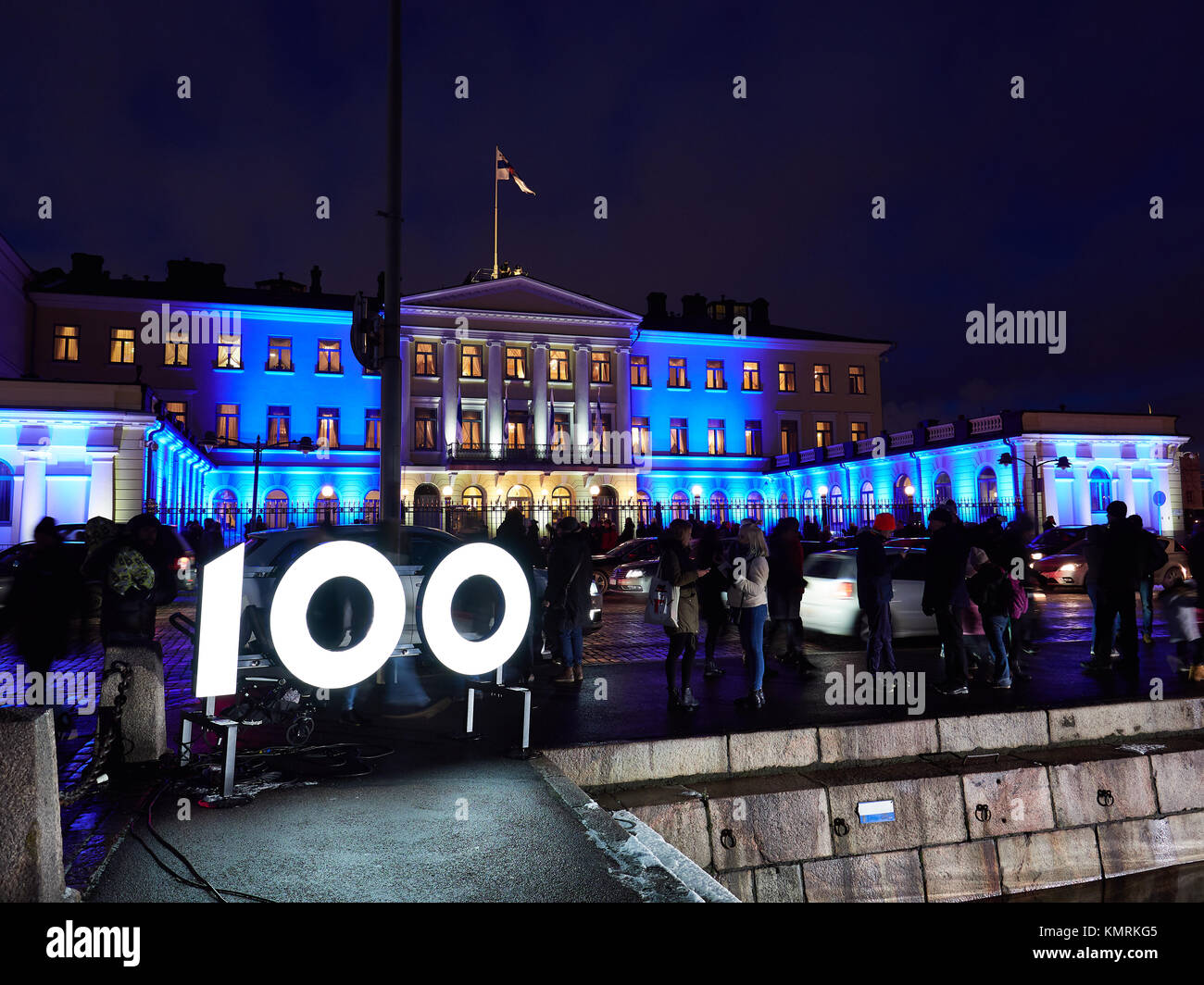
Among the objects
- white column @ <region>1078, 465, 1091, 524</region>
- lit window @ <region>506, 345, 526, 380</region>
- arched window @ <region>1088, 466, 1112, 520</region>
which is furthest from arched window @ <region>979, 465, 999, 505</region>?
lit window @ <region>506, 345, 526, 380</region>

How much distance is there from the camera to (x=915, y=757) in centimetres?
698

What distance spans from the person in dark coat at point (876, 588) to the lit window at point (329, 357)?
41435mm

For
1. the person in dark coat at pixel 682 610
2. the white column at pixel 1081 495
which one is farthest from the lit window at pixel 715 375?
the person in dark coat at pixel 682 610

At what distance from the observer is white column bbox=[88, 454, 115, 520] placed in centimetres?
2552

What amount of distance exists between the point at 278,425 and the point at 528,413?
13.4 meters

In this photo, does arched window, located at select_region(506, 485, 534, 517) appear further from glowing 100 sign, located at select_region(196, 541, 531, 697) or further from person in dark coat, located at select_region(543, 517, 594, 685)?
glowing 100 sign, located at select_region(196, 541, 531, 697)

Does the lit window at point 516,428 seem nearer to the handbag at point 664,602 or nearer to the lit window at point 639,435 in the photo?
the lit window at point 639,435

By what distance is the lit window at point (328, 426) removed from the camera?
45469 millimetres

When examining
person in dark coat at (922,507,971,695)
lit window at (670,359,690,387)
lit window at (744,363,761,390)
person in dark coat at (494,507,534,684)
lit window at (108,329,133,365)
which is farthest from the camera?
lit window at (744,363,761,390)

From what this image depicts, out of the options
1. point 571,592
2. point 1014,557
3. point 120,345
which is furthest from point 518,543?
point 120,345

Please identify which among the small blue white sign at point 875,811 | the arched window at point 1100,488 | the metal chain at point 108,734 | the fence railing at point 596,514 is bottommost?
the small blue white sign at point 875,811

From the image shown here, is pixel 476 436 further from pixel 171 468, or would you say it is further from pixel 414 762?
pixel 414 762

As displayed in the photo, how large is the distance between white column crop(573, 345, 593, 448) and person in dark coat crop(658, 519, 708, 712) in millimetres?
39537
